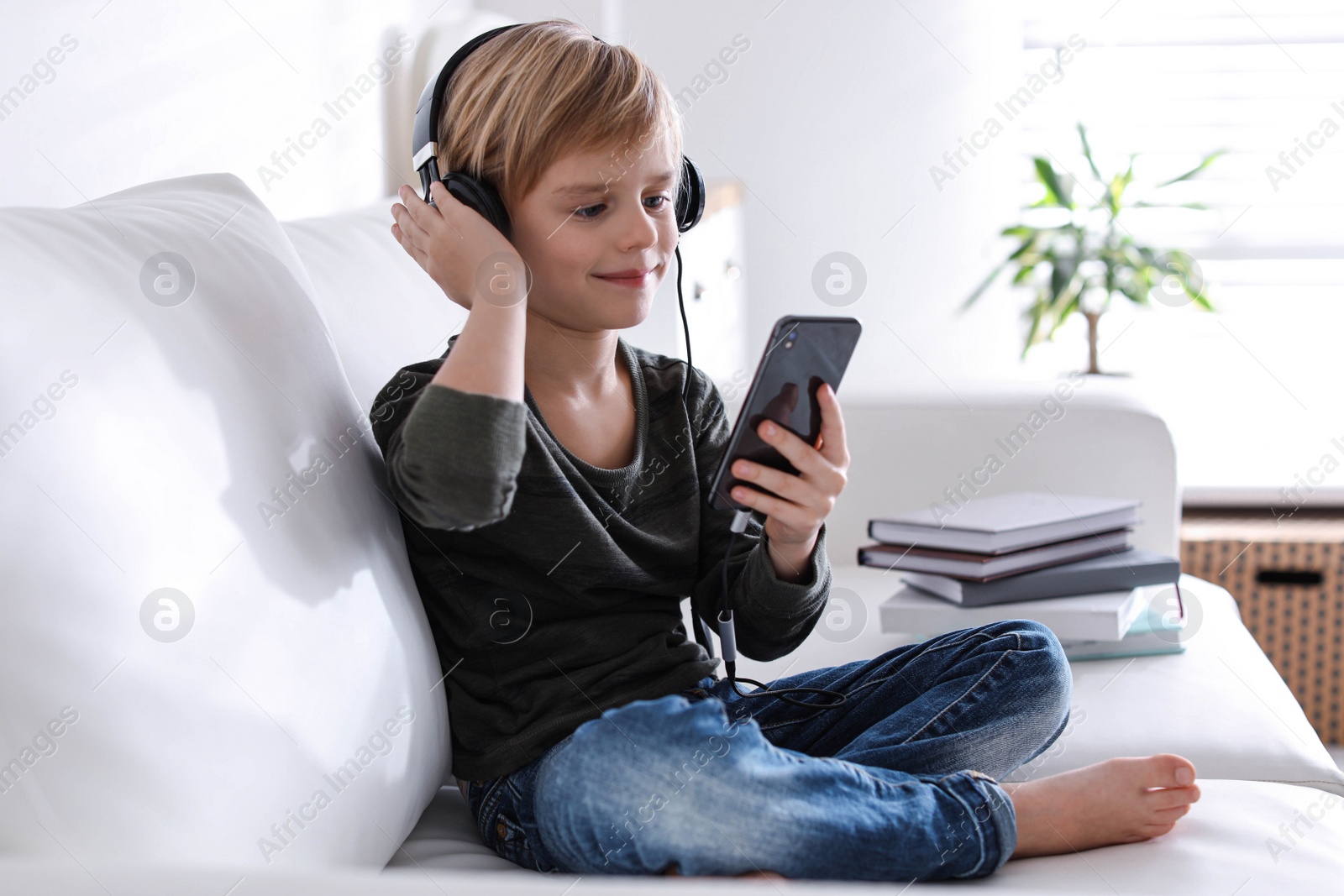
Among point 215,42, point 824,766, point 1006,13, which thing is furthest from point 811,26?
point 824,766

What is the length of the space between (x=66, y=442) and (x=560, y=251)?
0.45m

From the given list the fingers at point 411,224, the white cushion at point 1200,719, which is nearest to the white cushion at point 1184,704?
the white cushion at point 1200,719

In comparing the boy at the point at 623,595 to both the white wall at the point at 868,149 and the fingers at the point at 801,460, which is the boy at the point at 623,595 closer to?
the fingers at the point at 801,460

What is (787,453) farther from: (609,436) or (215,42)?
(215,42)

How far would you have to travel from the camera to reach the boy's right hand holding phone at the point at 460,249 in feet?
2.86

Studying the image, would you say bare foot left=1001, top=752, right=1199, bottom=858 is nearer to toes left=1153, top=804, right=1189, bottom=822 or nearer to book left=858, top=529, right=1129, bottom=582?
toes left=1153, top=804, right=1189, bottom=822

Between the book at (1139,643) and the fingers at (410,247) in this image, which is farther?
the book at (1139,643)

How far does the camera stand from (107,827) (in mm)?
542

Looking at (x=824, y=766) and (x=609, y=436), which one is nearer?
(x=824, y=766)

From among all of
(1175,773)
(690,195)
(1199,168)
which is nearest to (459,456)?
(690,195)

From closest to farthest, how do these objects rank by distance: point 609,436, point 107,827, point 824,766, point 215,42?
point 107,827 < point 824,766 < point 609,436 < point 215,42

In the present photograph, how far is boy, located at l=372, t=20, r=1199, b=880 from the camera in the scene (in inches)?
29.9

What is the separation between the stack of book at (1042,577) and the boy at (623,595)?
290 millimetres

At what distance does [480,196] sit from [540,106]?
0.29 ft
